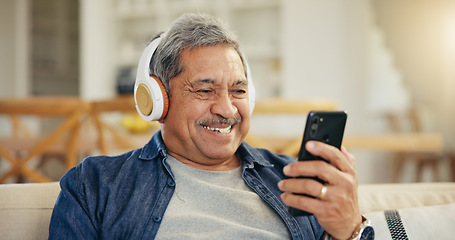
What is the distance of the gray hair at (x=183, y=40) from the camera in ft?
4.00

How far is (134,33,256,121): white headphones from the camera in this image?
47.3 inches

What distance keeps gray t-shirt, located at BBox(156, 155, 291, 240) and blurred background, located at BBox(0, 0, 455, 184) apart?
325 centimetres

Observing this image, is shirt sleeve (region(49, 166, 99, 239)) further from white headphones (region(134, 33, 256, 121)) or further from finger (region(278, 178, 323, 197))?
finger (region(278, 178, 323, 197))

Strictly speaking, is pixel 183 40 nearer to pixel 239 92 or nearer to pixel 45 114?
pixel 239 92

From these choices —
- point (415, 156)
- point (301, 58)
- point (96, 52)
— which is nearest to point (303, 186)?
point (301, 58)

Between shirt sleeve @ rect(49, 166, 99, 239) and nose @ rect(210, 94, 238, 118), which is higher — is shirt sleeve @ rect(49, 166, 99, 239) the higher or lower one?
the lower one

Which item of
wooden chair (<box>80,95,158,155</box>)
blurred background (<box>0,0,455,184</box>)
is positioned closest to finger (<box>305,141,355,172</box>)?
wooden chair (<box>80,95,158,155</box>)

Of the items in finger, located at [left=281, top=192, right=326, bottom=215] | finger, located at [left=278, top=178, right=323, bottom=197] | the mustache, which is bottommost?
finger, located at [left=281, top=192, right=326, bottom=215]

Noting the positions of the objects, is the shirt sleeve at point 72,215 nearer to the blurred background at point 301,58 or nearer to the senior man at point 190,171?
the senior man at point 190,171

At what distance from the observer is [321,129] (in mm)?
932

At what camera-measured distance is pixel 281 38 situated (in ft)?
16.1

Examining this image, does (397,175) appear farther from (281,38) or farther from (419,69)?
(281,38)

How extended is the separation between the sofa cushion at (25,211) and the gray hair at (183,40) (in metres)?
0.42

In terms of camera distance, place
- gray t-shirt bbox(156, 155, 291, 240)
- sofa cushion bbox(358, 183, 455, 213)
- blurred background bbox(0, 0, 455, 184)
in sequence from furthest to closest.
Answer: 1. blurred background bbox(0, 0, 455, 184)
2. sofa cushion bbox(358, 183, 455, 213)
3. gray t-shirt bbox(156, 155, 291, 240)
